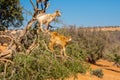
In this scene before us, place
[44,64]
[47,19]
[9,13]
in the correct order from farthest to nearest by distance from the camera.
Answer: [9,13], [47,19], [44,64]

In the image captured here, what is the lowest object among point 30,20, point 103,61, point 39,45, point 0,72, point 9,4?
point 103,61

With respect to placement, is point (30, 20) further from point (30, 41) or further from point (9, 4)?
point (9, 4)

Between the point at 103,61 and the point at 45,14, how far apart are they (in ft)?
202

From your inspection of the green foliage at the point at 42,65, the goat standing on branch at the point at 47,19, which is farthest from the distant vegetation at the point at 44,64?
the goat standing on branch at the point at 47,19

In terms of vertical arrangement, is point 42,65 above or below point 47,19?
below

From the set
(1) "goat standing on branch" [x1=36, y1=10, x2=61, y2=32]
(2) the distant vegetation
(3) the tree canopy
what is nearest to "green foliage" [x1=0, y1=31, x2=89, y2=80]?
(2) the distant vegetation

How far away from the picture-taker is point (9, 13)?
28.0 metres

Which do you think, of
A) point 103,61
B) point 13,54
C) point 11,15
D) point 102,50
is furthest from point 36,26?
point 103,61

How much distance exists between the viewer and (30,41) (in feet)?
48.9

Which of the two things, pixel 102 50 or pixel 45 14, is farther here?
pixel 102 50

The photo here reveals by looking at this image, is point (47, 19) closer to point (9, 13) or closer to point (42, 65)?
point (42, 65)

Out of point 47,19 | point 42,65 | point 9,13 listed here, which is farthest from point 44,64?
point 9,13

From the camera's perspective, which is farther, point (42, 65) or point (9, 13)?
point (9, 13)

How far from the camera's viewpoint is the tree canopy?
27.7m
